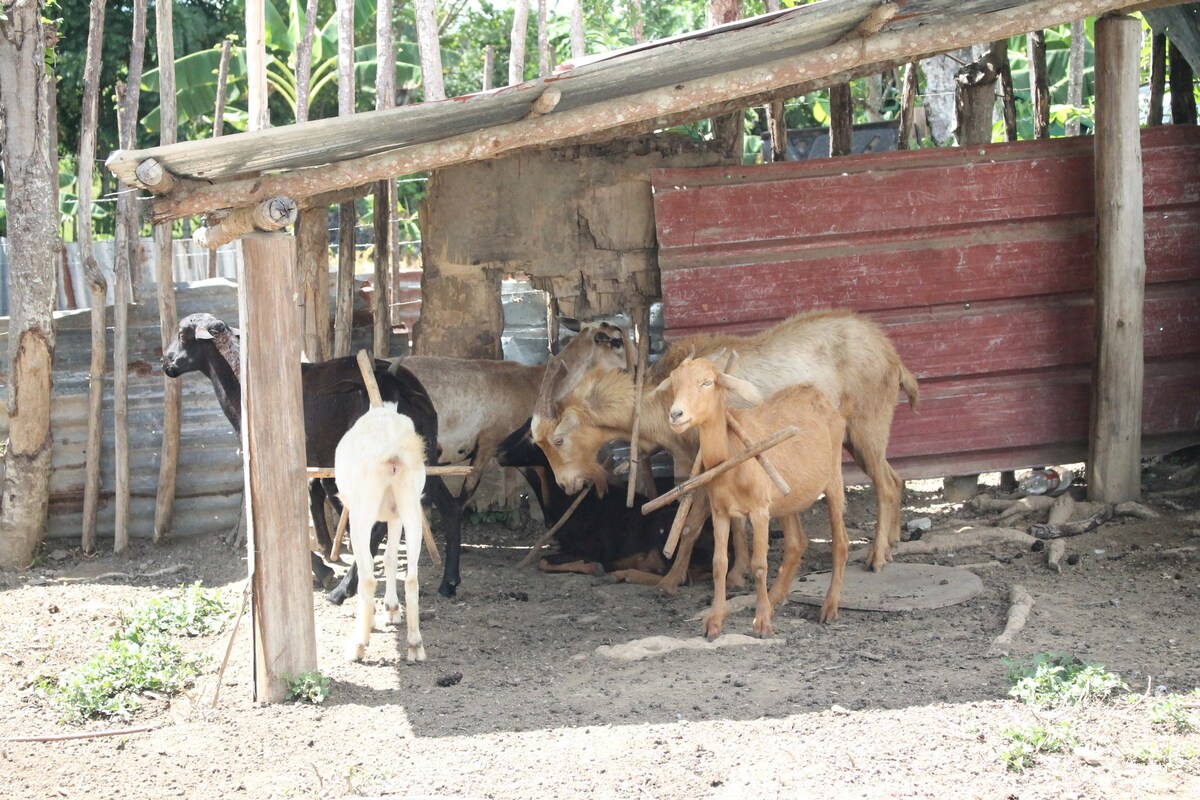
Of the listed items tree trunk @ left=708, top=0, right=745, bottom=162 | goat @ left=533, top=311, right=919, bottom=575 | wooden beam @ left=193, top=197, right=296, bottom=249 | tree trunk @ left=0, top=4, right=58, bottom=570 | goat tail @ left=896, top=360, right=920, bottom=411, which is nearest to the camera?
wooden beam @ left=193, top=197, right=296, bottom=249

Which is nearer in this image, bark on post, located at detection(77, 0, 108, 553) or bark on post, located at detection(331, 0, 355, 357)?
bark on post, located at detection(77, 0, 108, 553)

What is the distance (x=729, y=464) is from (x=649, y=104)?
74.6 inches

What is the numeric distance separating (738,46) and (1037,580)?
3.79m

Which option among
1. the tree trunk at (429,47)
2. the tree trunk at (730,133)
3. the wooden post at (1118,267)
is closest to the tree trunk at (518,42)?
the tree trunk at (429,47)

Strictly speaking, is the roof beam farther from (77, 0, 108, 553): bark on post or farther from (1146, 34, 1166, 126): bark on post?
(77, 0, 108, 553): bark on post

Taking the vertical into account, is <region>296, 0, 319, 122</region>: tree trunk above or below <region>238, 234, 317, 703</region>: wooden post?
above

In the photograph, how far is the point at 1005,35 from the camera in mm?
6383

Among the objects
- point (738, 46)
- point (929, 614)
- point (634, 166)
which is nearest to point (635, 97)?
point (738, 46)

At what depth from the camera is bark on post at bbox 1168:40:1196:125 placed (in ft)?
29.4

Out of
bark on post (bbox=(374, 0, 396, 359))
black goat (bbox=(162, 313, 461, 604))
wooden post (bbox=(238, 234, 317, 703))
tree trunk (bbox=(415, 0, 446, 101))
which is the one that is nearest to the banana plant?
tree trunk (bbox=(415, 0, 446, 101))

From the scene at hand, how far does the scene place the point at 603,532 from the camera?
27.4 ft

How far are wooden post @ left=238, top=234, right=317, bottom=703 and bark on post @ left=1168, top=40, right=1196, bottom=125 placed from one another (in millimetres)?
6836

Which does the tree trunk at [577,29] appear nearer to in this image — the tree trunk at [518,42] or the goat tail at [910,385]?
the tree trunk at [518,42]

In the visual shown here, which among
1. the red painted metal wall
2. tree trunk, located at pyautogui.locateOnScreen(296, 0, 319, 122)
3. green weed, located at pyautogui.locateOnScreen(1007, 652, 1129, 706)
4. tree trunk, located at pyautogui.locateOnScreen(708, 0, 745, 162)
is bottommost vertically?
green weed, located at pyautogui.locateOnScreen(1007, 652, 1129, 706)
